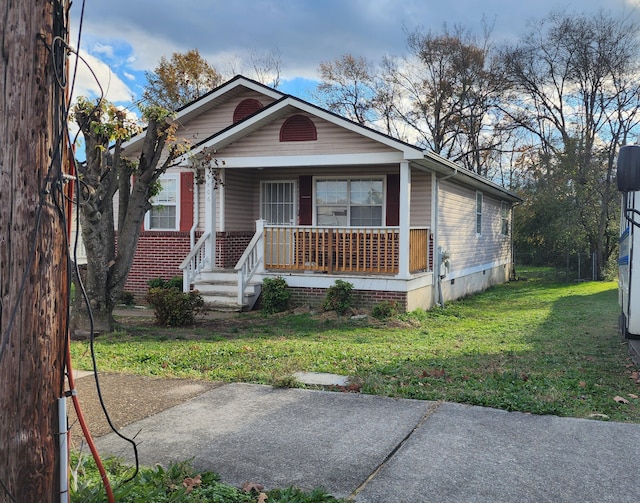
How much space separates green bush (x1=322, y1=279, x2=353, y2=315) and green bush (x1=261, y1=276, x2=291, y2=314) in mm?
979

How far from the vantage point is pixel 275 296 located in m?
13.7

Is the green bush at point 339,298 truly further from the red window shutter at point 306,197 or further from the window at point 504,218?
the window at point 504,218

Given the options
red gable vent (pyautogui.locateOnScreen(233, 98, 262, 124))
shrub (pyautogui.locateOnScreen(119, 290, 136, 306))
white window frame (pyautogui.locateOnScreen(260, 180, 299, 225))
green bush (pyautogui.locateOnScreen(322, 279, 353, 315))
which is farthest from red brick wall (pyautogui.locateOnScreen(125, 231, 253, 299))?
green bush (pyautogui.locateOnScreen(322, 279, 353, 315))

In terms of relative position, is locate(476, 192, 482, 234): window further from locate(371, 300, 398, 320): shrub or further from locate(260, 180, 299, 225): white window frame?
locate(371, 300, 398, 320): shrub

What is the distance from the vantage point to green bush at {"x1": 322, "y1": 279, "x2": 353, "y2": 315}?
519 inches

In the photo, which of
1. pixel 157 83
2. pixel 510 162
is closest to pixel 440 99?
pixel 510 162

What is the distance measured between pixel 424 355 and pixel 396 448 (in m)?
4.05

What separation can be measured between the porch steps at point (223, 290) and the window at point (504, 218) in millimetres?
13578

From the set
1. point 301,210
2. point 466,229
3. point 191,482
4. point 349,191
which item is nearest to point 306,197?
point 301,210

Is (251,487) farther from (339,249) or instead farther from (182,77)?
(182,77)

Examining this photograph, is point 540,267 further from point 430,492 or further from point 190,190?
point 430,492

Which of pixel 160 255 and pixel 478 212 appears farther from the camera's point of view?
pixel 478 212

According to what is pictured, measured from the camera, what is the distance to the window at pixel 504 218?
2483 centimetres

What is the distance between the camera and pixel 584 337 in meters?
10.6
